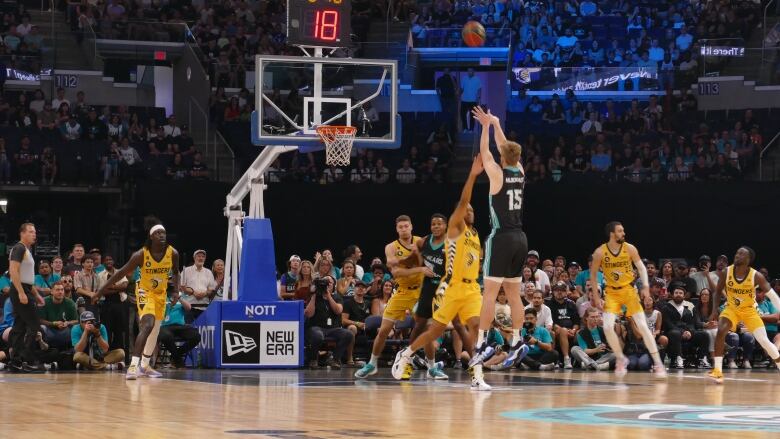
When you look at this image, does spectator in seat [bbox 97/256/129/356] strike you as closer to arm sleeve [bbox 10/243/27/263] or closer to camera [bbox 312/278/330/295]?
arm sleeve [bbox 10/243/27/263]

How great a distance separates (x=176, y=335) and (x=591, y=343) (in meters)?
6.11

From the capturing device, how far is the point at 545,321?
18.4 m

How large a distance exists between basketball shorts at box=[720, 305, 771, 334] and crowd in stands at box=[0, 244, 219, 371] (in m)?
6.76

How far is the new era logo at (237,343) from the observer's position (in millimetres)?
16828

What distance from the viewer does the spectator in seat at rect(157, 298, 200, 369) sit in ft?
56.6

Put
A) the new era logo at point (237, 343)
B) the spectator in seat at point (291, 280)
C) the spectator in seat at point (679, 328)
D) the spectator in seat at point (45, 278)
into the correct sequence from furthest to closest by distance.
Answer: the spectator in seat at point (679, 328) → the spectator in seat at point (291, 280) → the spectator in seat at point (45, 278) → the new era logo at point (237, 343)

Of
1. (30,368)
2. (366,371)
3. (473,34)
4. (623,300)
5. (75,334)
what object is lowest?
(30,368)

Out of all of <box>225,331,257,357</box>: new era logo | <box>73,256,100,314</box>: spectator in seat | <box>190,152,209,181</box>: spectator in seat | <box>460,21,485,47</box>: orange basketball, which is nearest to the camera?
<box>225,331,257,357</box>: new era logo

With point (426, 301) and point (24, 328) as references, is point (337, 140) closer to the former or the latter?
point (426, 301)

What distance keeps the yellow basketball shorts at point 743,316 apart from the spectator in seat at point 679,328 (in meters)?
3.93

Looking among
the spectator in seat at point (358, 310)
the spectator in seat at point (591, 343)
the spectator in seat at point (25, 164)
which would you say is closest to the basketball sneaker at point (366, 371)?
the spectator in seat at point (358, 310)

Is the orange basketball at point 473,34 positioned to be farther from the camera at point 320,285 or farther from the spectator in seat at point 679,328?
the camera at point 320,285

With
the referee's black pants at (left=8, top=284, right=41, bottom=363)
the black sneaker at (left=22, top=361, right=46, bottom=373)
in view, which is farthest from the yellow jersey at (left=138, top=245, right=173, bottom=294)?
the black sneaker at (left=22, top=361, right=46, bottom=373)

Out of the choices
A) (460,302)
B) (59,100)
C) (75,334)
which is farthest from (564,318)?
(59,100)
